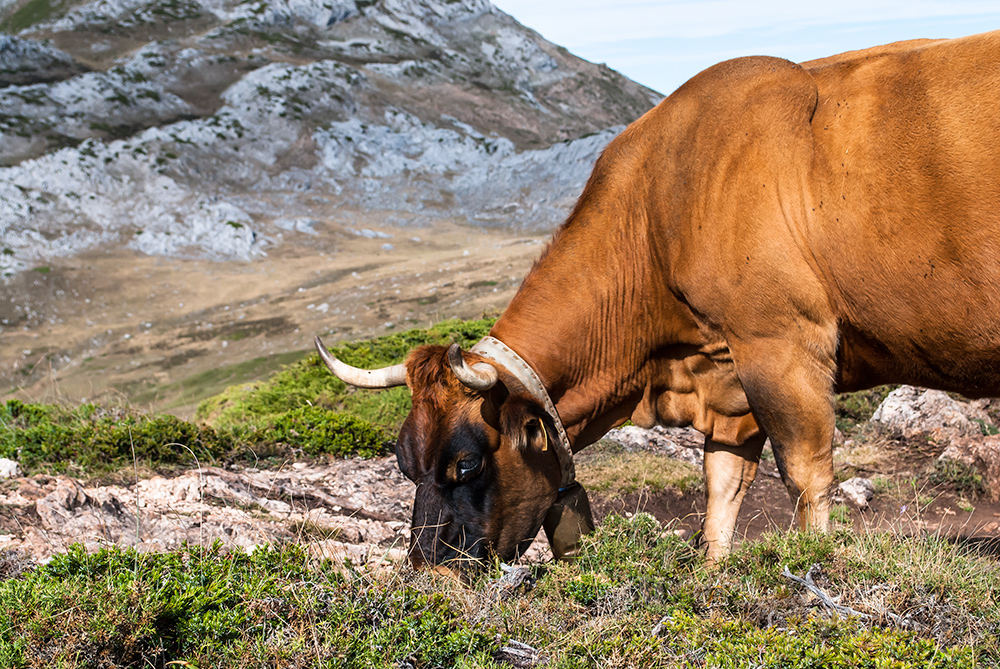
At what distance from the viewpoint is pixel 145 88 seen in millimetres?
42844

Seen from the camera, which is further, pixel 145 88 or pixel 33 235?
pixel 145 88

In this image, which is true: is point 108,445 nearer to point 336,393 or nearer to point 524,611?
point 336,393

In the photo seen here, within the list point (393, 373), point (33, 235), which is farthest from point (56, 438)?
point (33, 235)

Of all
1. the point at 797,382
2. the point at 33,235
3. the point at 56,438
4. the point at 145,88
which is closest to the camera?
the point at 797,382

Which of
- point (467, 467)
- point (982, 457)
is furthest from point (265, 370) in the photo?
point (467, 467)

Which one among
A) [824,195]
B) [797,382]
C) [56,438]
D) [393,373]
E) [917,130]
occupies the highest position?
[917,130]

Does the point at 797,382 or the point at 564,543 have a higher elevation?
the point at 797,382

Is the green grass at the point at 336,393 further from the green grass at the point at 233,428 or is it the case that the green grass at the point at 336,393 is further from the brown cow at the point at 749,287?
the brown cow at the point at 749,287

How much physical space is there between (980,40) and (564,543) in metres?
3.43

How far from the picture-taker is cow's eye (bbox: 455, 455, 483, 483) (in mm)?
4262

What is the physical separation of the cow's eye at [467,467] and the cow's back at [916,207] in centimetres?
207

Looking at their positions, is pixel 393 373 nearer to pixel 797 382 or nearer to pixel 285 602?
pixel 285 602

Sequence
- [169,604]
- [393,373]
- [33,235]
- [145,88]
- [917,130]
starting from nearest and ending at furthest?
[169,604], [917,130], [393,373], [33,235], [145,88]

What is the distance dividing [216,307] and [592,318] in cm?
2346
